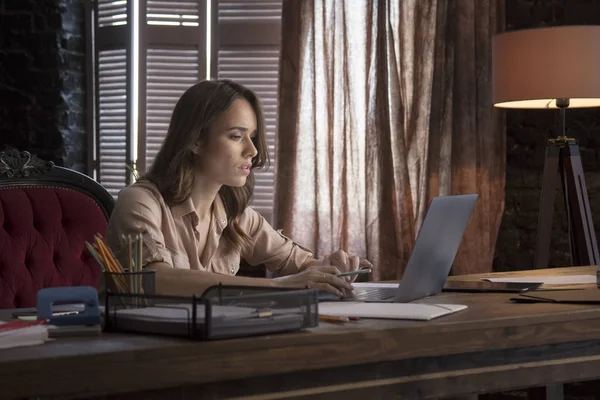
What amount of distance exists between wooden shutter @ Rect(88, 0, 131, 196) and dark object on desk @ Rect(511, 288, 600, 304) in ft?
9.17

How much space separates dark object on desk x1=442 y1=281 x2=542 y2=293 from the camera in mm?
2107

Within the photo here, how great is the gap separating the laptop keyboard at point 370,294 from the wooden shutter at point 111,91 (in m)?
2.57

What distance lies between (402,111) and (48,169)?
5.80ft

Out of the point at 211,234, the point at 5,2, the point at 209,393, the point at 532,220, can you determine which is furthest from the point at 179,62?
the point at 209,393

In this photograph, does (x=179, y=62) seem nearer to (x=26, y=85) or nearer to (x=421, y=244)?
(x=26, y=85)

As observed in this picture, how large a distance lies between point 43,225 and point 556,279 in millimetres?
1349

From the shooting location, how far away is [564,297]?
194cm

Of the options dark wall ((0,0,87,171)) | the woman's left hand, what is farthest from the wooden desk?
dark wall ((0,0,87,171))

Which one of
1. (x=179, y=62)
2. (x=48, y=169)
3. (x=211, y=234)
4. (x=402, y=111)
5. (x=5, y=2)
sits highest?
(x=5, y=2)

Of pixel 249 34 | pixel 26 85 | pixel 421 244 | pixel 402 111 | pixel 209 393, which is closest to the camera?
pixel 209 393

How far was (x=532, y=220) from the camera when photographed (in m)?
4.15

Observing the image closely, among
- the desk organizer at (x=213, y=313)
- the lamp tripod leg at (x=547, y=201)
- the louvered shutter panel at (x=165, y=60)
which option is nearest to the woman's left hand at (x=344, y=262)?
the desk organizer at (x=213, y=313)

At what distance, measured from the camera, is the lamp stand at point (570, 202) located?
362 cm

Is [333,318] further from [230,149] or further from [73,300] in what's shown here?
[230,149]
